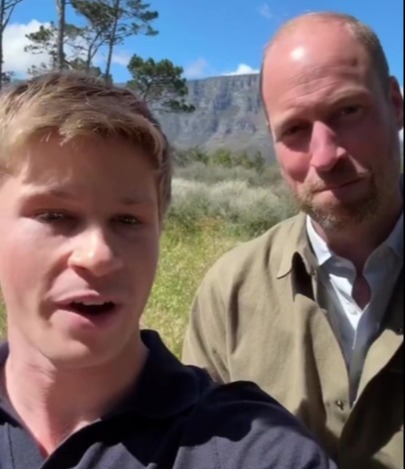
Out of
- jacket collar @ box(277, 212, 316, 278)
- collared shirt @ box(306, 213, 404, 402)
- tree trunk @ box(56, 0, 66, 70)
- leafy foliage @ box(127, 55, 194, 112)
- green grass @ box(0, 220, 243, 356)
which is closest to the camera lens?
collared shirt @ box(306, 213, 404, 402)

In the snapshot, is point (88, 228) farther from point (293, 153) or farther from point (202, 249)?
point (202, 249)

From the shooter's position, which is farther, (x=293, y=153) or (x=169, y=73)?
(x=169, y=73)

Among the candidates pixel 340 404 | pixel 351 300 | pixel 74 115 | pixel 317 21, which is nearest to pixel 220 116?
pixel 317 21

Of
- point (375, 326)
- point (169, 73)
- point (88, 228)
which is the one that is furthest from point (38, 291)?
point (169, 73)

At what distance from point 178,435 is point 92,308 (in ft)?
0.60

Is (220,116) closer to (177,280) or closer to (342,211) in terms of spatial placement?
(177,280)

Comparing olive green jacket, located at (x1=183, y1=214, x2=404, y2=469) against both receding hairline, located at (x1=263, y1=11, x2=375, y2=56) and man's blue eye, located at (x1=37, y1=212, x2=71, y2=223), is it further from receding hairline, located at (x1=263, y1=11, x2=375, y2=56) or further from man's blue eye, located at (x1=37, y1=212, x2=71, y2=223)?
man's blue eye, located at (x1=37, y1=212, x2=71, y2=223)

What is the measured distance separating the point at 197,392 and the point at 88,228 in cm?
25

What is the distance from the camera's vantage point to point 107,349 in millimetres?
838

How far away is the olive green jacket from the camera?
1167mm

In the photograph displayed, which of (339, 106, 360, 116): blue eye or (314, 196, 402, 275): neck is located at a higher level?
(339, 106, 360, 116): blue eye

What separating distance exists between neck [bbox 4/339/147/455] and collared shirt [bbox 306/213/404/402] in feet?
1.22

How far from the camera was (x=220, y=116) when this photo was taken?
6.98 feet

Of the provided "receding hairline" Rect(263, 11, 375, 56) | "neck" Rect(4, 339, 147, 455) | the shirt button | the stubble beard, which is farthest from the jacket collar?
"neck" Rect(4, 339, 147, 455)
